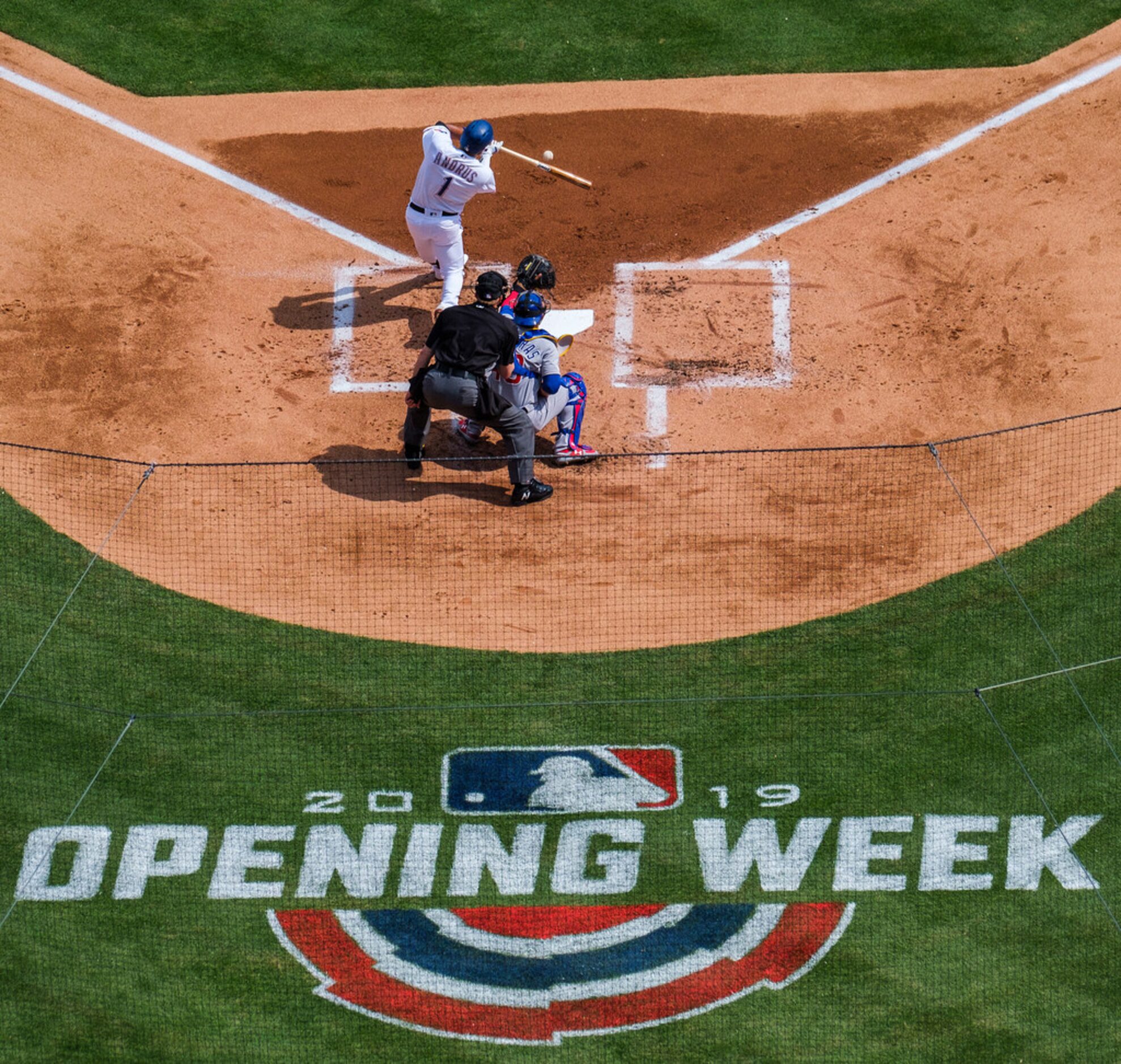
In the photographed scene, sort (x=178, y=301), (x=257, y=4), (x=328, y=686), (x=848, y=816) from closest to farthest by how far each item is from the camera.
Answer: (x=848, y=816) < (x=328, y=686) < (x=178, y=301) < (x=257, y=4)

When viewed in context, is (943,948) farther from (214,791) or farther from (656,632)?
(214,791)

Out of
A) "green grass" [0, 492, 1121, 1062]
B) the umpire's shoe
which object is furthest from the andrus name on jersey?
"green grass" [0, 492, 1121, 1062]

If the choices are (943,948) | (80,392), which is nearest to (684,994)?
(943,948)

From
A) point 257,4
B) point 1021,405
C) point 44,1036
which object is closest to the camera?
point 44,1036

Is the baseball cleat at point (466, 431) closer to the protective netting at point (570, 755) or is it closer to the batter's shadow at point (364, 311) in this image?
the protective netting at point (570, 755)

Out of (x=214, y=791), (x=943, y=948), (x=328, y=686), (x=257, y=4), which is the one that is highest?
(x=257, y=4)

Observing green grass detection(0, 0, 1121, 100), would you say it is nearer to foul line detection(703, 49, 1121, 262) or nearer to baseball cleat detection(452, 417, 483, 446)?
foul line detection(703, 49, 1121, 262)
